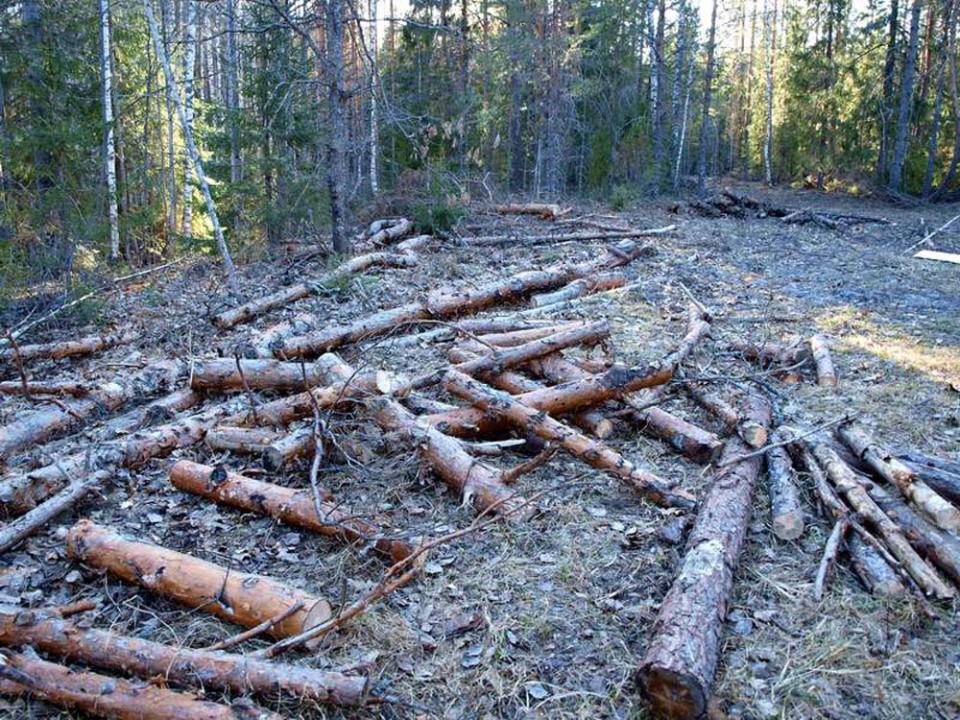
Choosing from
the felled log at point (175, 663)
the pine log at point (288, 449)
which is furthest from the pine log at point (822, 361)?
the felled log at point (175, 663)

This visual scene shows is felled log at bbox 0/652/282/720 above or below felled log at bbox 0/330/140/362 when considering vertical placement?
below

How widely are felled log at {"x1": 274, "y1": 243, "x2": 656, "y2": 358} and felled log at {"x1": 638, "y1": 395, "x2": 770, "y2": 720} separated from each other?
341cm

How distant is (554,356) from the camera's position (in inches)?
223

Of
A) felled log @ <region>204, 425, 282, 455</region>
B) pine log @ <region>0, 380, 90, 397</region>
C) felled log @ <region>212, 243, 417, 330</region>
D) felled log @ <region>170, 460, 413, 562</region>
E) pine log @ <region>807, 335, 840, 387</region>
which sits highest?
felled log @ <region>212, 243, 417, 330</region>

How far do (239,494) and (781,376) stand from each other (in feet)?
15.0

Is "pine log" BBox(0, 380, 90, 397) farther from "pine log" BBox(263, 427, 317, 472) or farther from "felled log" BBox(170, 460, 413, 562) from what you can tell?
"pine log" BBox(263, 427, 317, 472)

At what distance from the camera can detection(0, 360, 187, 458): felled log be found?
196 inches

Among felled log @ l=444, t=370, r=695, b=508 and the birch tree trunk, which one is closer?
felled log @ l=444, t=370, r=695, b=508

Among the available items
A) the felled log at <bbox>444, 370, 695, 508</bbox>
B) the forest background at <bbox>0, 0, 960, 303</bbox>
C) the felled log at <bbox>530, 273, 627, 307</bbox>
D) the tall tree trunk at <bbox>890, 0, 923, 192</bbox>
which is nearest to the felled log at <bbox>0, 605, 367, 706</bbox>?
the felled log at <bbox>444, 370, 695, 508</bbox>

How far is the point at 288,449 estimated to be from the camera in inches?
173

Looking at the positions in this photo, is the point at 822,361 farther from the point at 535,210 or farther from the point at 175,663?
the point at 535,210

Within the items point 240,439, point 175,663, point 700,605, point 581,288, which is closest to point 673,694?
point 700,605

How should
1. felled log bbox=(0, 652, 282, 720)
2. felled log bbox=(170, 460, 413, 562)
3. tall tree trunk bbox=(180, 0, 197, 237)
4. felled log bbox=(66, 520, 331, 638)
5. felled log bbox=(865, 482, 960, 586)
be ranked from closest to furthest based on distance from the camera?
felled log bbox=(0, 652, 282, 720)
felled log bbox=(66, 520, 331, 638)
felled log bbox=(865, 482, 960, 586)
felled log bbox=(170, 460, 413, 562)
tall tree trunk bbox=(180, 0, 197, 237)

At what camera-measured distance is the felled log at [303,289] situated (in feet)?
25.7
